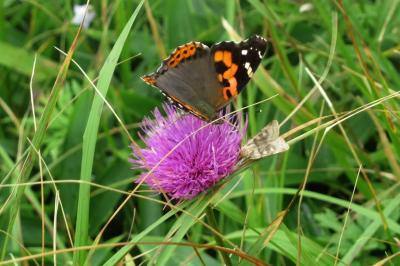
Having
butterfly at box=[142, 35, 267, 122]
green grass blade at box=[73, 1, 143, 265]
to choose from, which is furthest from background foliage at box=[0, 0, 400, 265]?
butterfly at box=[142, 35, 267, 122]

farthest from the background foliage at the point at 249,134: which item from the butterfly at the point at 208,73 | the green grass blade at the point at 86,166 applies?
the butterfly at the point at 208,73

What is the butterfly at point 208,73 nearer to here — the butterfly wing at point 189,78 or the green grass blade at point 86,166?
the butterfly wing at point 189,78

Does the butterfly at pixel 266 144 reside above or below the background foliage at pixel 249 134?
above

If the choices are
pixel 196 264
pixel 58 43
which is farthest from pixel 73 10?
pixel 196 264

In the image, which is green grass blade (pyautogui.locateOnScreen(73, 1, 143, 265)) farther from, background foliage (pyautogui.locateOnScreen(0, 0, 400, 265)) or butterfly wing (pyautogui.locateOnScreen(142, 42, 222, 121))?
butterfly wing (pyautogui.locateOnScreen(142, 42, 222, 121))

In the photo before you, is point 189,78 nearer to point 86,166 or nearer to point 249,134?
point 86,166

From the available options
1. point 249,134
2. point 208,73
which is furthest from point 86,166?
point 249,134
